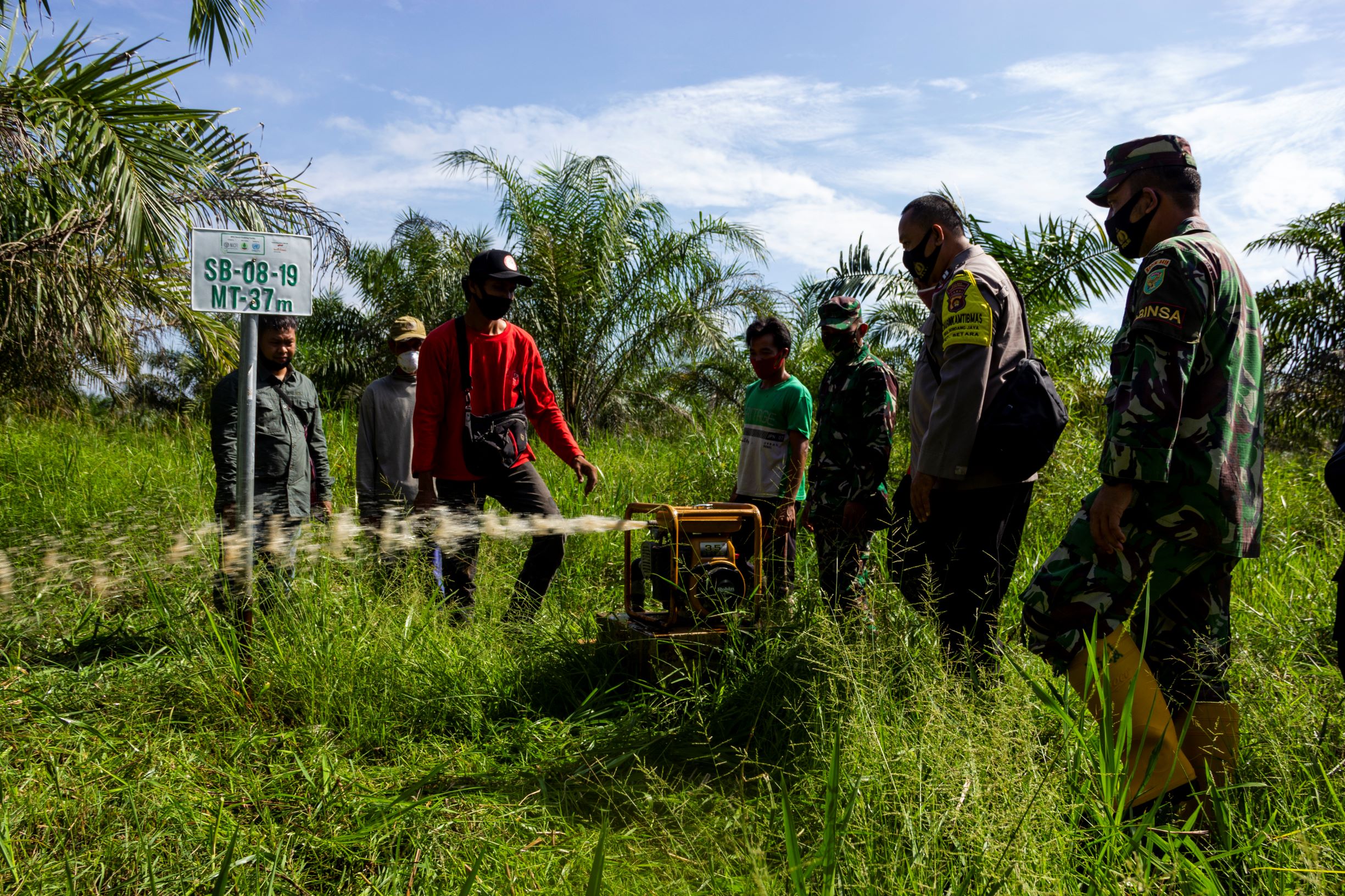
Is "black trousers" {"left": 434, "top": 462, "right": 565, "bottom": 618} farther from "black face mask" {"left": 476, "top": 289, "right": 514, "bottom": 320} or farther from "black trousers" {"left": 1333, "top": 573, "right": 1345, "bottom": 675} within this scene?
"black trousers" {"left": 1333, "top": 573, "right": 1345, "bottom": 675}

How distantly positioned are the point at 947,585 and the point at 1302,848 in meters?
1.53

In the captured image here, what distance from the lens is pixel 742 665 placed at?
359cm

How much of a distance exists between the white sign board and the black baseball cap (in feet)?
2.57

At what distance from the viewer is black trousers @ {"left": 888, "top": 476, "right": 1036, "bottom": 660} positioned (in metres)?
3.18

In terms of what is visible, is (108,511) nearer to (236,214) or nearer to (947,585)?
(236,214)

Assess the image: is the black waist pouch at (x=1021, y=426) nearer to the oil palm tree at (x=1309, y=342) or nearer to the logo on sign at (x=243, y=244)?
the logo on sign at (x=243, y=244)

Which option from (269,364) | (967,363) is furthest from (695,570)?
(269,364)

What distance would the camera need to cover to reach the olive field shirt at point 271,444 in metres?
4.57

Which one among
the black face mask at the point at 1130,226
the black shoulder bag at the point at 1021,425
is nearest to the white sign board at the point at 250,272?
the black shoulder bag at the point at 1021,425

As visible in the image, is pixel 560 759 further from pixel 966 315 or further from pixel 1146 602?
pixel 966 315

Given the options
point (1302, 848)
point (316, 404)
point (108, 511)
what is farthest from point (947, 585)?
point (108, 511)

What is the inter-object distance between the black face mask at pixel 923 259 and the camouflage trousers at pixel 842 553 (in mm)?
1224

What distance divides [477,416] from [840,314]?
1.85m

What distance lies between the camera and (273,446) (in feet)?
15.3
